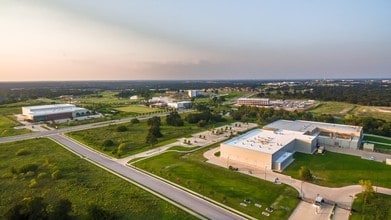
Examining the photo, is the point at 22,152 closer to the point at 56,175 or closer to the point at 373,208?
the point at 56,175

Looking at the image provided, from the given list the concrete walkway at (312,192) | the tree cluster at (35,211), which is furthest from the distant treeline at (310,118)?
the tree cluster at (35,211)

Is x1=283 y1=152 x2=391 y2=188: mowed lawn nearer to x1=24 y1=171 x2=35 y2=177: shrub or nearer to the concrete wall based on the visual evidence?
the concrete wall

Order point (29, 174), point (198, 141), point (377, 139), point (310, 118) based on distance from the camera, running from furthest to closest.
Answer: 1. point (310, 118)
2. point (377, 139)
3. point (198, 141)
4. point (29, 174)

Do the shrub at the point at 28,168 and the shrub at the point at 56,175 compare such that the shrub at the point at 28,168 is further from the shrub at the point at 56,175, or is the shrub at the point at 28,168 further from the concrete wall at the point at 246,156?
the concrete wall at the point at 246,156

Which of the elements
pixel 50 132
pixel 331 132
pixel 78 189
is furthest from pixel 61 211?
pixel 331 132

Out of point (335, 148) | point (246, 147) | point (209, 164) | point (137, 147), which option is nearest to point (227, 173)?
point (209, 164)

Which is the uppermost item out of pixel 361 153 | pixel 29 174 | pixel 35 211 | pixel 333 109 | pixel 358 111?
pixel 35 211
